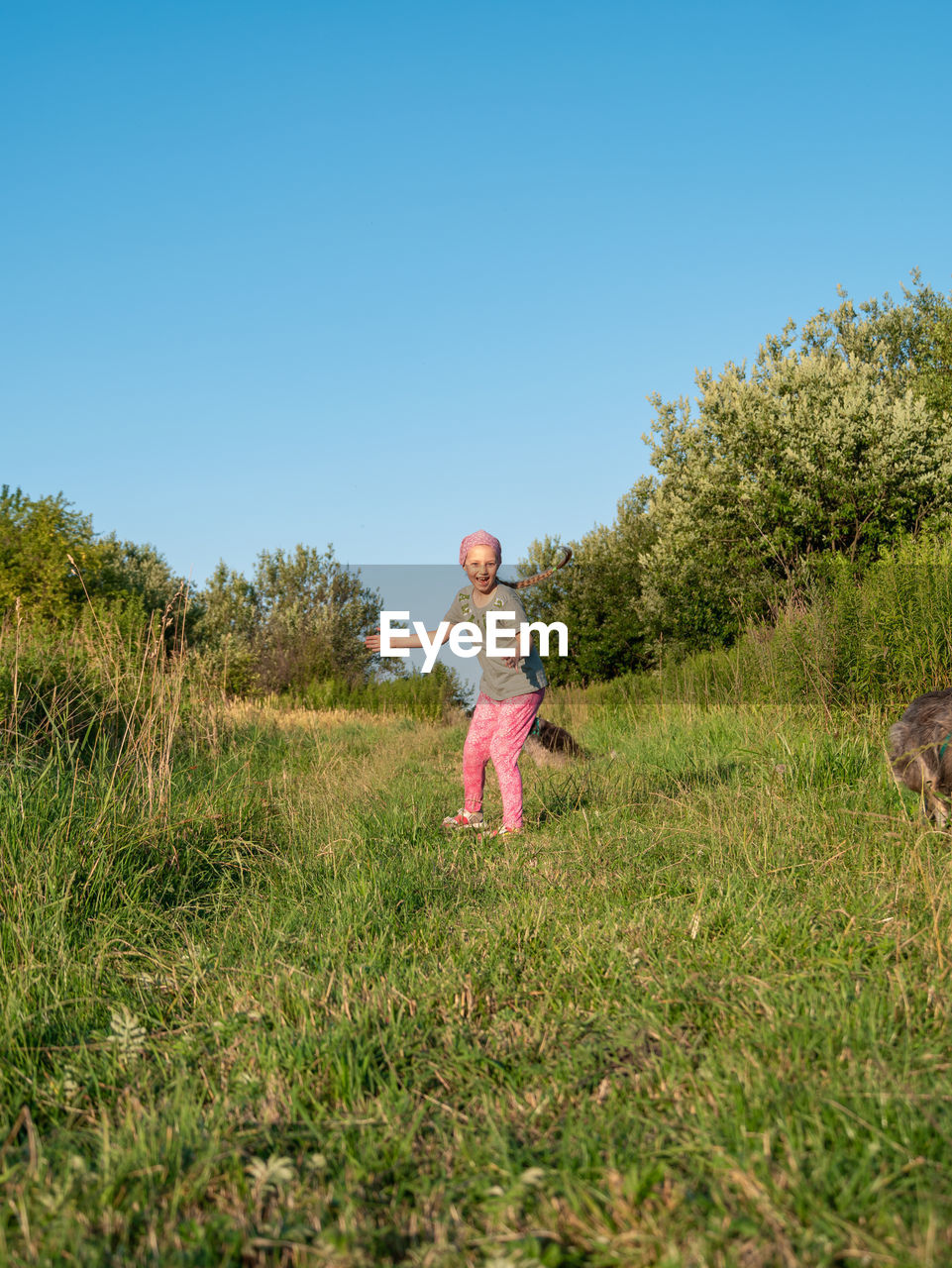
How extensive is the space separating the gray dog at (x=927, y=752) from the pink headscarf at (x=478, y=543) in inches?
113

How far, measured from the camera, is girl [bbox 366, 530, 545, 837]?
5.38m

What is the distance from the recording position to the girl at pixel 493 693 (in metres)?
5.38

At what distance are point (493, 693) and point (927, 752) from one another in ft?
8.71

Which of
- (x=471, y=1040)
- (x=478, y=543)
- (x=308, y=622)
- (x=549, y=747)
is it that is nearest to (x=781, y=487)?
(x=549, y=747)

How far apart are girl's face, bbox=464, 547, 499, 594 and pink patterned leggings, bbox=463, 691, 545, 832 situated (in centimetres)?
77

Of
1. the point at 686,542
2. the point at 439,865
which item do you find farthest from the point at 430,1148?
the point at 686,542

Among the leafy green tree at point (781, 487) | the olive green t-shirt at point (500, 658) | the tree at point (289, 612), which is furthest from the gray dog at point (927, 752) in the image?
the tree at point (289, 612)

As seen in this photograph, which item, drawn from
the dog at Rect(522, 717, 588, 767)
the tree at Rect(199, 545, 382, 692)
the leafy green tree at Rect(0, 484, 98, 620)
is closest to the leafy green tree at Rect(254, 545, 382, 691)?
the tree at Rect(199, 545, 382, 692)

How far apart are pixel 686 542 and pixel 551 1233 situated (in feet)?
61.9

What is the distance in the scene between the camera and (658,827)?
488 centimetres

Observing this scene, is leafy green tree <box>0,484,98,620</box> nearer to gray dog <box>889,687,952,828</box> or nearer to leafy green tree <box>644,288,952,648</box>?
leafy green tree <box>644,288,952,648</box>

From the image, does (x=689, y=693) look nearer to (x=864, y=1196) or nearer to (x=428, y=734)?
(x=428, y=734)

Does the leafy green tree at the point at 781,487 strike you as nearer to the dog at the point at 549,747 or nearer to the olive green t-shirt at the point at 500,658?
the dog at the point at 549,747

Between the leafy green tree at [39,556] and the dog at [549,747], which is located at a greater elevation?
the leafy green tree at [39,556]
